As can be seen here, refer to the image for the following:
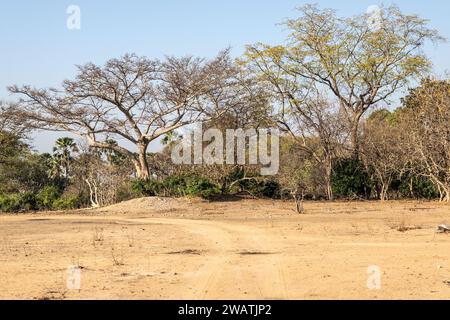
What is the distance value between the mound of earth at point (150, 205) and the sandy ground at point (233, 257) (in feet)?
17.1

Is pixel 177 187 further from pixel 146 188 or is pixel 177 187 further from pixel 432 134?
pixel 432 134

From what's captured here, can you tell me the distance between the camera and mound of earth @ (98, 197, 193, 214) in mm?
28047

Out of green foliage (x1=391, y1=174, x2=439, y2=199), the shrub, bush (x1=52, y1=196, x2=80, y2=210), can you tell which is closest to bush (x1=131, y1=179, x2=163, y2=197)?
bush (x1=52, y1=196, x2=80, y2=210)

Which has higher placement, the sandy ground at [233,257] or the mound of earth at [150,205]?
the mound of earth at [150,205]

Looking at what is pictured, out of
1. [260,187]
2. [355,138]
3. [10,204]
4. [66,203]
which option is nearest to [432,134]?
[355,138]

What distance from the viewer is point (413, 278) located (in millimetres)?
10070

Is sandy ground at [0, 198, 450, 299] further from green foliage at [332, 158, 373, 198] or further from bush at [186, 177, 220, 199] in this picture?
green foliage at [332, 158, 373, 198]

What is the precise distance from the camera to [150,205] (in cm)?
2858

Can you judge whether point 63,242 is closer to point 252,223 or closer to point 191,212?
point 252,223

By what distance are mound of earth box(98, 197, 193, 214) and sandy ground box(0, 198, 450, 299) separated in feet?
17.1

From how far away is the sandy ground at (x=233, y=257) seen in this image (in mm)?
9227

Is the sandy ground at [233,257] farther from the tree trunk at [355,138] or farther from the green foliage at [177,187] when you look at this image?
the tree trunk at [355,138]

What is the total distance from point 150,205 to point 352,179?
1065 cm

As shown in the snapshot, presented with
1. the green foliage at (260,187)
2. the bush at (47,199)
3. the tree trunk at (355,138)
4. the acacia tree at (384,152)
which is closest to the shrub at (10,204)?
the bush at (47,199)
